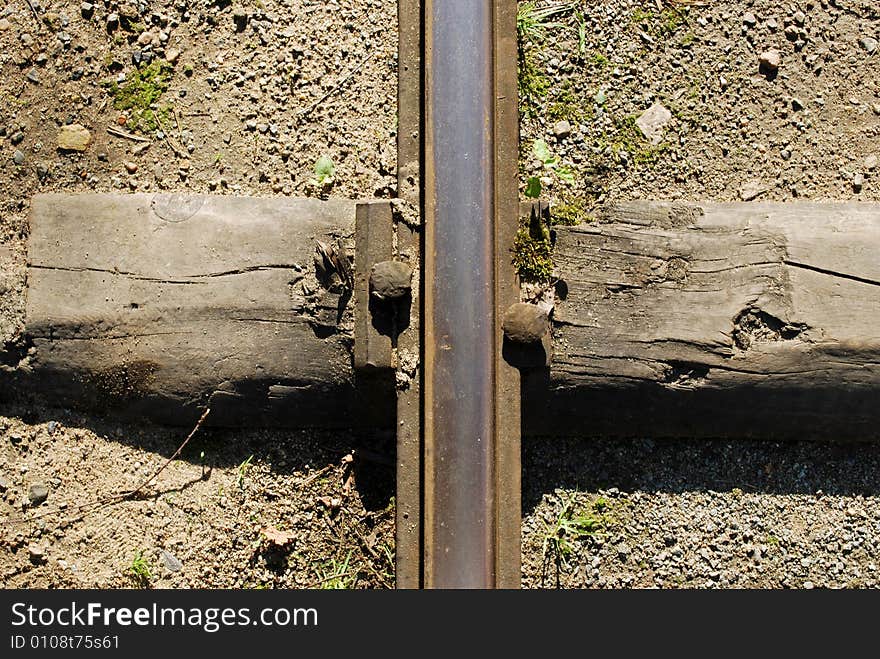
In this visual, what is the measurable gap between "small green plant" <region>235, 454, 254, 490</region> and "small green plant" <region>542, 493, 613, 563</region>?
1.27m

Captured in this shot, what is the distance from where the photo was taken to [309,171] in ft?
11.8

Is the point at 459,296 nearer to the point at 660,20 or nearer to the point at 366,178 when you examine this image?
the point at 366,178

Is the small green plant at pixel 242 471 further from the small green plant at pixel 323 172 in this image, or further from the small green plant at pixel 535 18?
the small green plant at pixel 535 18

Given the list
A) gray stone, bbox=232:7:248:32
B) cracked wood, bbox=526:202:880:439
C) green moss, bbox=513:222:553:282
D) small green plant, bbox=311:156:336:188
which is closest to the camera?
green moss, bbox=513:222:553:282

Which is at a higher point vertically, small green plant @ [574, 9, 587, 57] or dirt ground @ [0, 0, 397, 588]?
small green plant @ [574, 9, 587, 57]

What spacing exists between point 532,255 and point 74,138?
2.15m

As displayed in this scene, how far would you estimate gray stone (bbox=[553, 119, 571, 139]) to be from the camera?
11.9ft

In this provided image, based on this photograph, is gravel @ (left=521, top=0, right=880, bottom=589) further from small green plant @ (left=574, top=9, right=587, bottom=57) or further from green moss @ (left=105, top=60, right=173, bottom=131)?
green moss @ (left=105, top=60, right=173, bottom=131)

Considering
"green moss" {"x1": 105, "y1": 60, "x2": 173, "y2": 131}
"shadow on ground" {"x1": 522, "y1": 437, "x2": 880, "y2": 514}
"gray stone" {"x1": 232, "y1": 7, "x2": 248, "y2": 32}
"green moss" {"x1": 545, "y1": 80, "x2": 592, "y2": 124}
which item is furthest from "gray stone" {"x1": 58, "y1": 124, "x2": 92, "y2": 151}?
"shadow on ground" {"x1": 522, "y1": 437, "x2": 880, "y2": 514}

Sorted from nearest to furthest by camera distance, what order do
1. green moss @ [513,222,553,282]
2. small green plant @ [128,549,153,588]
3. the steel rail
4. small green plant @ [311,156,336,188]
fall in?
1. the steel rail
2. green moss @ [513,222,553,282]
3. small green plant @ [128,549,153,588]
4. small green plant @ [311,156,336,188]

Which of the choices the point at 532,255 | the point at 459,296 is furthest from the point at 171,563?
the point at 532,255

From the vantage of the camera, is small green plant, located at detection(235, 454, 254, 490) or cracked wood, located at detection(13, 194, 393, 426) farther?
small green plant, located at detection(235, 454, 254, 490)

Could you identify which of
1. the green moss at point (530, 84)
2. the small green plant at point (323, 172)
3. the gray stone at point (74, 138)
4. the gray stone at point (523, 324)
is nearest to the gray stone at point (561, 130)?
the green moss at point (530, 84)

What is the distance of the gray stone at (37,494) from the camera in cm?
345
